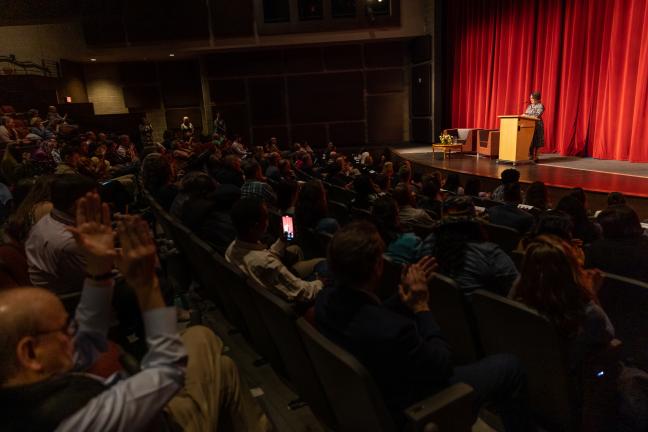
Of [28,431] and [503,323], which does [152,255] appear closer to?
[28,431]

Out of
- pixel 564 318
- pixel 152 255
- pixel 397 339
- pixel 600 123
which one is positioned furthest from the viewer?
pixel 600 123

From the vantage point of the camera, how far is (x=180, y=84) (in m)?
13.7

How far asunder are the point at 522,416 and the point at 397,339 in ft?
2.46

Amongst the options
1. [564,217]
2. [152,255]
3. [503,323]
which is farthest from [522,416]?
[152,255]

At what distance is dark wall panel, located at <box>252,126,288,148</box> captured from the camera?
12.7 m

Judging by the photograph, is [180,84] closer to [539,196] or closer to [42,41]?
[42,41]

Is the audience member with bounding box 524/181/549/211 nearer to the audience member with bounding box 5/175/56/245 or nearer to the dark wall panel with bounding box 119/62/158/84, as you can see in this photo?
the audience member with bounding box 5/175/56/245

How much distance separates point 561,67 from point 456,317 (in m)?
8.19

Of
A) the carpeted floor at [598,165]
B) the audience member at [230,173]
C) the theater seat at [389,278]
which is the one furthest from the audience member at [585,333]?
the carpeted floor at [598,165]

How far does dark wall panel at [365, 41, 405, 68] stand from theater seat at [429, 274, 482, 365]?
11201 millimetres

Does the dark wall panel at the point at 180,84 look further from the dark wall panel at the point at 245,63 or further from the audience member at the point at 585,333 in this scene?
the audience member at the point at 585,333

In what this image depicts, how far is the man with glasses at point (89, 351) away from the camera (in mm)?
823

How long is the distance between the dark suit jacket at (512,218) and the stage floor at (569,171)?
209 cm

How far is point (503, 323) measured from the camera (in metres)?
1.65
